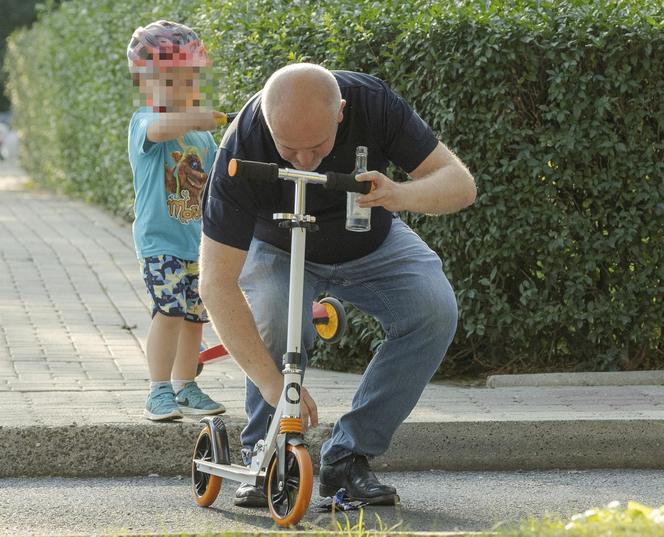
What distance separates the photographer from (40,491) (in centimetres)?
480

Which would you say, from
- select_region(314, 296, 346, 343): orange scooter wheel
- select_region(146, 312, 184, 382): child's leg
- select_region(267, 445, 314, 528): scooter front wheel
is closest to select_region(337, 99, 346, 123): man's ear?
select_region(314, 296, 346, 343): orange scooter wheel

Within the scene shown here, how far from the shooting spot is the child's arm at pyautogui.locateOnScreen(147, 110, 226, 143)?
201 inches

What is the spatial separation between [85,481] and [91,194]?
36.0 feet

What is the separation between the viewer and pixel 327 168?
4270 mm

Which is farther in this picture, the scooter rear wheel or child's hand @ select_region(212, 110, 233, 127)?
child's hand @ select_region(212, 110, 233, 127)

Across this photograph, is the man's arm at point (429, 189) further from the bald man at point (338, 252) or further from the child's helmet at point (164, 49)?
the child's helmet at point (164, 49)

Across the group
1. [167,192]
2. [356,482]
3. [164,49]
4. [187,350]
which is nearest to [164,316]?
[187,350]

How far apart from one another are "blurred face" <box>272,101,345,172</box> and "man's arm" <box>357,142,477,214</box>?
166 millimetres

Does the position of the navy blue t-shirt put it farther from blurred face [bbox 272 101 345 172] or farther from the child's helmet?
the child's helmet

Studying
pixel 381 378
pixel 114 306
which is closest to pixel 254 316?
pixel 381 378

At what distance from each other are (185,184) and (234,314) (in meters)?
1.45

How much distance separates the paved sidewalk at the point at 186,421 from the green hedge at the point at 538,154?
0.35m

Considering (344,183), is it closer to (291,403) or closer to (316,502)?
(291,403)

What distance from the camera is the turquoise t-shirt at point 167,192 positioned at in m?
5.34
